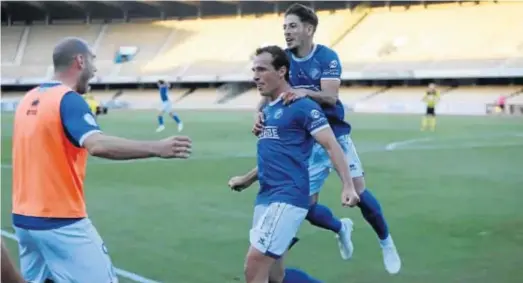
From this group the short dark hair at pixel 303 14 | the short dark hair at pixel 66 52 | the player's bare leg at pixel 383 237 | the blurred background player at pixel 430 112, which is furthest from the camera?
the blurred background player at pixel 430 112

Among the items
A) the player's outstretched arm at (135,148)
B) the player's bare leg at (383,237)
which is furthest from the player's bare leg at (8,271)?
the player's bare leg at (383,237)

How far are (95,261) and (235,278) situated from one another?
2858 millimetres

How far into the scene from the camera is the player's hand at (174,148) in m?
4.48

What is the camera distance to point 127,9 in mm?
73875

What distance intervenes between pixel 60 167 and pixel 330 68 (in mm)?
3032

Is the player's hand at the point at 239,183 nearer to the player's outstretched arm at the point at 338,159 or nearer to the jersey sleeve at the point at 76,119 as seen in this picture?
the player's outstretched arm at the point at 338,159

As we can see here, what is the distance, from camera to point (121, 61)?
6950cm

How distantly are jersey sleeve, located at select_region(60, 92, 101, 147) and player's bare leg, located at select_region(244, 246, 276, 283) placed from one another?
1.53 metres

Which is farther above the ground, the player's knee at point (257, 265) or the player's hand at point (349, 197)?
the player's hand at point (349, 197)

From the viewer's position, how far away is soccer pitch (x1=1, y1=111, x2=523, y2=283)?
7961 millimetres

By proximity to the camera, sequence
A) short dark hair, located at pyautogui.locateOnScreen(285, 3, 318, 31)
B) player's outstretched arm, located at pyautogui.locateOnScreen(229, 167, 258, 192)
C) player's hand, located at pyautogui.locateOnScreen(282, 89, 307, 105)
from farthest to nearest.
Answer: short dark hair, located at pyautogui.locateOnScreen(285, 3, 318, 31) → player's outstretched arm, located at pyautogui.locateOnScreen(229, 167, 258, 192) → player's hand, located at pyautogui.locateOnScreen(282, 89, 307, 105)

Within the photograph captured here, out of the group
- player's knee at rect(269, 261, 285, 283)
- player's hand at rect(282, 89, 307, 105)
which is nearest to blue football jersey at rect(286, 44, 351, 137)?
player's hand at rect(282, 89, 307, 105)

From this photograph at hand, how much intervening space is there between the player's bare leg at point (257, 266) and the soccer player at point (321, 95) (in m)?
1.02

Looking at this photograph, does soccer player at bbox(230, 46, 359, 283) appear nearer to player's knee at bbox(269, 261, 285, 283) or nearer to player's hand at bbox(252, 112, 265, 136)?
player's hand at bbox(252, 112, 265, 136)
